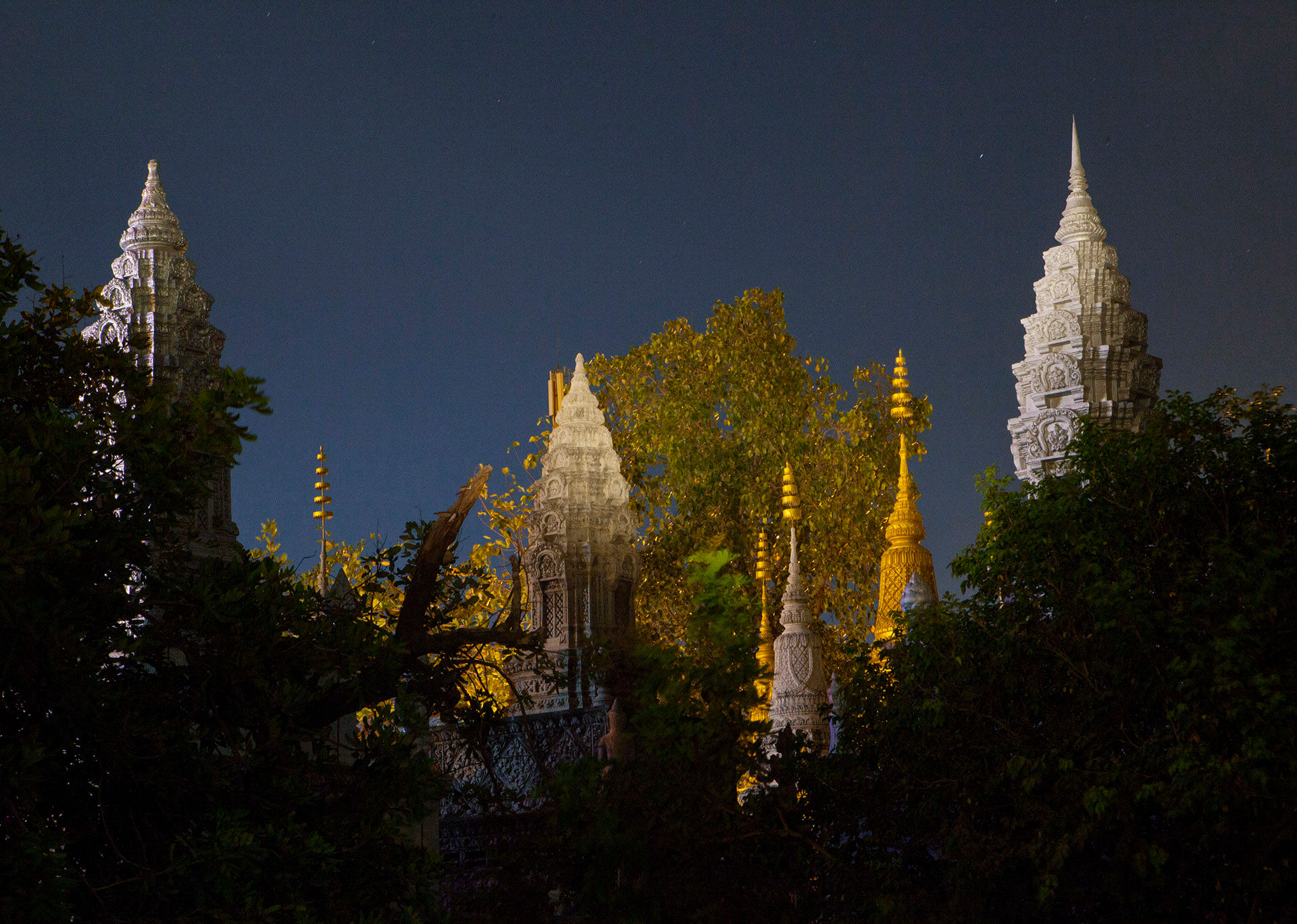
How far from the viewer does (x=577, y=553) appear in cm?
1850

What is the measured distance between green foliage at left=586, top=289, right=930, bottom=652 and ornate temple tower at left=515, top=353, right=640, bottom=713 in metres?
13.0

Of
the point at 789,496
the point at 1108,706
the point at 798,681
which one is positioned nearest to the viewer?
the point at 1108,706

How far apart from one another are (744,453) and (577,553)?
16329mm

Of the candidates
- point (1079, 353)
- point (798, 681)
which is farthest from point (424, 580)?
point (1079, 353)

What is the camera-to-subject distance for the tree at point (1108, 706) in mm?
11141

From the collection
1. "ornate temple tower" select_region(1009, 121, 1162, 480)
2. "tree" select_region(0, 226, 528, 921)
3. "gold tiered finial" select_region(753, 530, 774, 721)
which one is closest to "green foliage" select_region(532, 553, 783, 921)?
"tree" select_region(0, 226, 528, 921)

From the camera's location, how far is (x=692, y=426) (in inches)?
1353

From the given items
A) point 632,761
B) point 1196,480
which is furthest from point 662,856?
point 1196,480

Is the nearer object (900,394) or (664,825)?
(664,825)

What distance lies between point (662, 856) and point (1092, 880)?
12.9ft

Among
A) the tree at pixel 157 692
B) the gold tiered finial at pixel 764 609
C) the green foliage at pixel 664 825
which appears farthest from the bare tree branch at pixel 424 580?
the gold tiered finial at pixel 764 609

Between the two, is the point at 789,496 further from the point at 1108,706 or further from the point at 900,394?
the point at 1108,706

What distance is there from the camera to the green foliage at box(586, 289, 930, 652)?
3350cm

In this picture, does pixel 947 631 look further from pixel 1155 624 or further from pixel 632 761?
pixel 632 761
